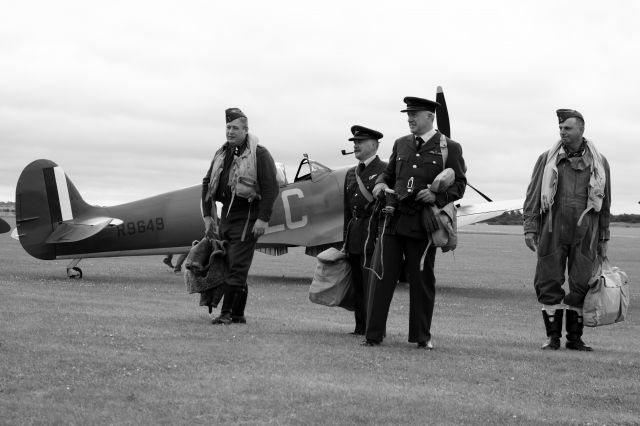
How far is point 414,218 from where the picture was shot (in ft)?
24.2

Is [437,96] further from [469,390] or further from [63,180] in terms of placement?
[469,390]

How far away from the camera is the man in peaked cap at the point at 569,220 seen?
7.78 meters

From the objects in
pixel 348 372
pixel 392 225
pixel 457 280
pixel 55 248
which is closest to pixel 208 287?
pixel 392 225

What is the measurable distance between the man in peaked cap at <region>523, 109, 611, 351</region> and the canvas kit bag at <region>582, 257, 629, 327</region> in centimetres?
9

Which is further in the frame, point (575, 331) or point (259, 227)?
point (259, 227)

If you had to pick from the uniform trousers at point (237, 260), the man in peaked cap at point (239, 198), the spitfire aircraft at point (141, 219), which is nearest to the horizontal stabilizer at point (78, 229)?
the spitfire aircraft at point (141, 219)

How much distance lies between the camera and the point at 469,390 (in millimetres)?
5746

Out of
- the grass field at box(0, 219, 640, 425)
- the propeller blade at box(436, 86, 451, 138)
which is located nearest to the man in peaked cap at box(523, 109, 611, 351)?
the grass field at box(0, 219, 640, 425)

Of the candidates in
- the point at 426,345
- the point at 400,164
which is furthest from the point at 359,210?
the point at 426,345

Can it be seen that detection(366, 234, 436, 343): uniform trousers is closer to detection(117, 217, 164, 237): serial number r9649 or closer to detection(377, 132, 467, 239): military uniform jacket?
detection(377, 132, 467, 239): military uniform jacket

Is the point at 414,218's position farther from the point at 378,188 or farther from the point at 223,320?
the point at 223,320

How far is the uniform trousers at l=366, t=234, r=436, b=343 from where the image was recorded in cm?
746

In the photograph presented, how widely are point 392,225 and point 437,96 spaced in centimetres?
989

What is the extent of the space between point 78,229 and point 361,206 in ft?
27.4
